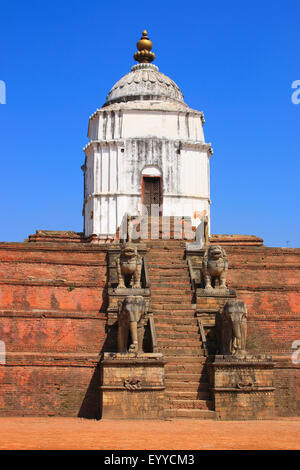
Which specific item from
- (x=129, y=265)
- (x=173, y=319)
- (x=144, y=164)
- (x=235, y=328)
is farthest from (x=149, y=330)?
(x=144, y=164)

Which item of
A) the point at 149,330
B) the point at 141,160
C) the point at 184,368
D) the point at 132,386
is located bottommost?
the point at 132,386

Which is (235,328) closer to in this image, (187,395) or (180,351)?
(180,351)

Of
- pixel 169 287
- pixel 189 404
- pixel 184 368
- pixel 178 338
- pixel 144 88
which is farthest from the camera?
pixel 144 88

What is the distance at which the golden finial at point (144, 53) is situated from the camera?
37438 millimetres

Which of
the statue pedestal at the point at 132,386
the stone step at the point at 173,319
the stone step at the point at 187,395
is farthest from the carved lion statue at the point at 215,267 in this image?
the statue pedestal at the point at 132,386

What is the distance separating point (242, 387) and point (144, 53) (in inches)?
1008

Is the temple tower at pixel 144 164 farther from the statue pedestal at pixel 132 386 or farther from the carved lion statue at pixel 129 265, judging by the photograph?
the statue pedestal at pixel 132 386

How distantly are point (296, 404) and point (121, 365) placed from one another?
202 inches

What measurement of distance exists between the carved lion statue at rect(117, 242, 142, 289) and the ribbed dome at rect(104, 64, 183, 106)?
16507 mm

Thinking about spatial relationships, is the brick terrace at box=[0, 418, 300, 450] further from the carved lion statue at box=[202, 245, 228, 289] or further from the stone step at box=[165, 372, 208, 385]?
the carved lion statue at box=[202, 245, 228, 289]

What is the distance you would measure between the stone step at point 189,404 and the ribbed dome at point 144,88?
21.0 m

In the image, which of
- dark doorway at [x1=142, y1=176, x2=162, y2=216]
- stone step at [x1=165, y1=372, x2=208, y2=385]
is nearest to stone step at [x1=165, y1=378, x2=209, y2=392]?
stone step at [x1=165, y1=372, x2=208, y2=385]

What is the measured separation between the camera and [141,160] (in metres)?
32.2
